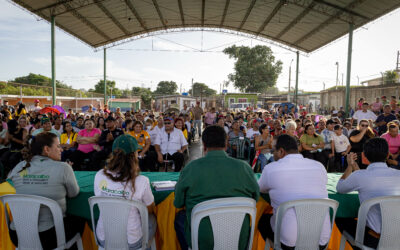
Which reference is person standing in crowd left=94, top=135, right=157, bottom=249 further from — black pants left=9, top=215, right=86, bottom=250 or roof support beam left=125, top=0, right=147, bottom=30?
roof support beam left=125, top=0, right=147, bottom=30

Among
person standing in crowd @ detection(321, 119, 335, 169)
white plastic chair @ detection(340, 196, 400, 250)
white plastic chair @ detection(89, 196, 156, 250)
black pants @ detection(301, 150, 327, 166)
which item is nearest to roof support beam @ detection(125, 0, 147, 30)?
person standing in crowd @ detection(321, 119, 335, 169)

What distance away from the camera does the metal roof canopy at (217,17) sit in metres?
12.2

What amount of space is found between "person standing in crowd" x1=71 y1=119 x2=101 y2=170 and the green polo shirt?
4.18 m

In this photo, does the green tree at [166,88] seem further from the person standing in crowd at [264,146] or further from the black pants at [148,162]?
the person standing in crowd at [264,146]

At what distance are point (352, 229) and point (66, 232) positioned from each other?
8.41ft

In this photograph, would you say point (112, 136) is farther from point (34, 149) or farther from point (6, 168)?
point (34, 149)

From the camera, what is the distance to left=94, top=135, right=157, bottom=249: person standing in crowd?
6.60 ft

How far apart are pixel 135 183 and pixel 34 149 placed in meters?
0.94

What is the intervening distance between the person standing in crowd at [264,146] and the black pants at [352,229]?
2.79m

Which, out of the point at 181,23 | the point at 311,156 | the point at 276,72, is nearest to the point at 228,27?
the point at 181,23

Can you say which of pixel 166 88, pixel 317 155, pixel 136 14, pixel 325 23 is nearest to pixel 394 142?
pixel 317 155

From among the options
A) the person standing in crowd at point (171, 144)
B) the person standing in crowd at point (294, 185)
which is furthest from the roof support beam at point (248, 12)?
the person standing in crowd at point (294, 185)

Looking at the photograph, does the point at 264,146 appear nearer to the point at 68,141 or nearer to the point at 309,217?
the point at 309,217

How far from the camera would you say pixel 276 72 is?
36.6 metres
